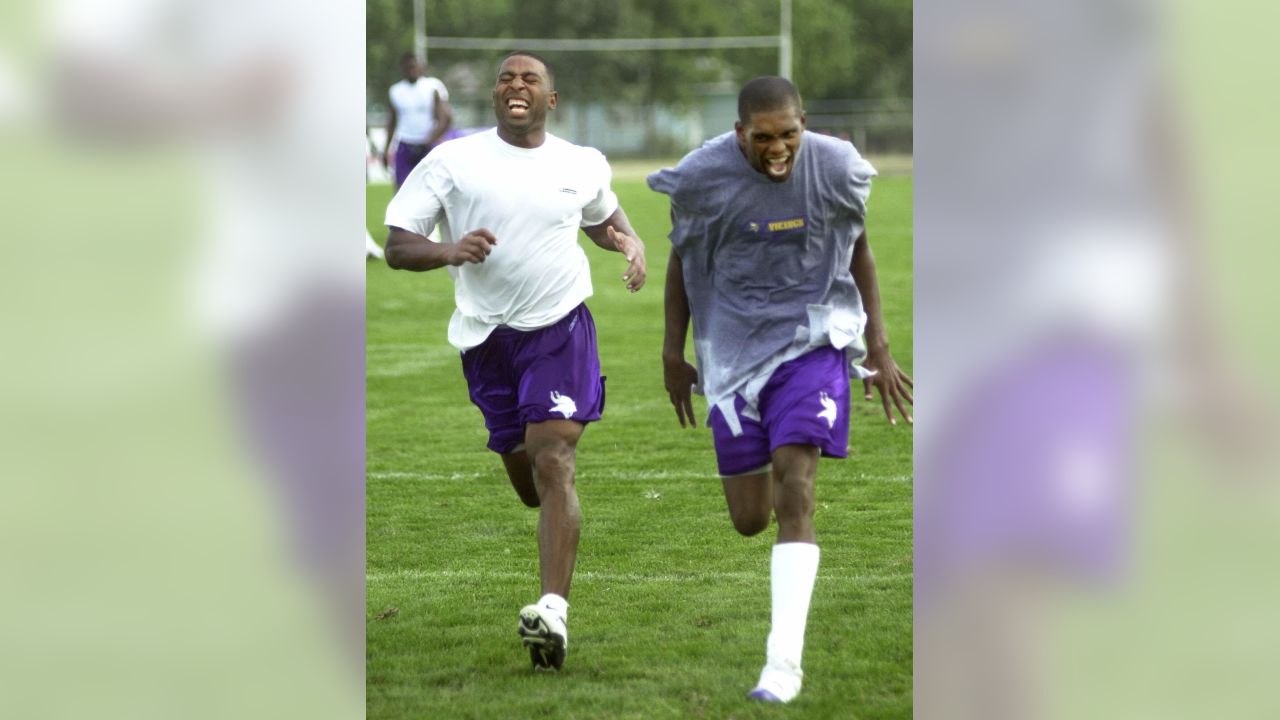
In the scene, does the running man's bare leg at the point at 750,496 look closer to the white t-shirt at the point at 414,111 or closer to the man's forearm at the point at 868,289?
the man's forearm at the point at 868,289

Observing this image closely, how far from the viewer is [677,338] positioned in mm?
6332

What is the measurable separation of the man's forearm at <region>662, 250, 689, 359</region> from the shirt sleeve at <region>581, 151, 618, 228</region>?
0.43 metres

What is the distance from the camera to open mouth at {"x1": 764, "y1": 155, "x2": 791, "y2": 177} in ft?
18.8

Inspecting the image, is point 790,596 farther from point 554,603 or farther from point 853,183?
point 853,183

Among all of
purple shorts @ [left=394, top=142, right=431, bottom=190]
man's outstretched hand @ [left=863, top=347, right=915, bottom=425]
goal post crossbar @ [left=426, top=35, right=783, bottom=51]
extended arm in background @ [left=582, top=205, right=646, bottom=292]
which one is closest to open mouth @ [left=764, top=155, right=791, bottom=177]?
extended arm in background @ [left=582, top=205, right=646, bottom=292]

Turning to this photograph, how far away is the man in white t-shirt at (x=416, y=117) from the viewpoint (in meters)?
18.9

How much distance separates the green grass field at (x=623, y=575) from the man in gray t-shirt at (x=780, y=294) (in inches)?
15.6
